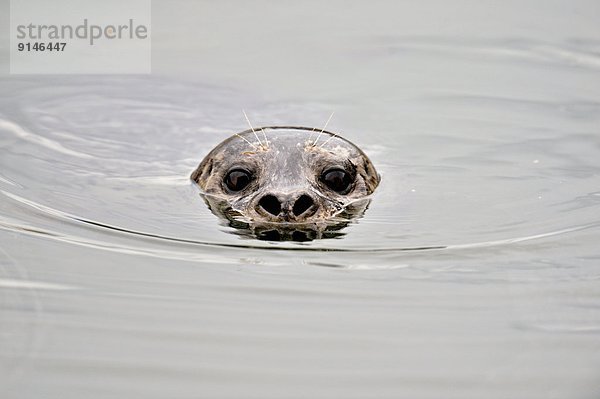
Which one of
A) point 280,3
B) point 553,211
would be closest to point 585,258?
point 553,211

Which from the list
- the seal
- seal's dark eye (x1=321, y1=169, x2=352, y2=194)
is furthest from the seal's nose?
seal's dark eye (x1=321, y1=169, x2=352, y2=194)

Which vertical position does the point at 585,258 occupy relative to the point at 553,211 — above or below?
below

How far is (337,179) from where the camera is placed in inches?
278

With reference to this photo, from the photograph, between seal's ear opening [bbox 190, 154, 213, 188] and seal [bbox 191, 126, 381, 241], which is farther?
seal's ear opening [bbox 190, 154, 213, 188]

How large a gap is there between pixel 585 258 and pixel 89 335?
2671 mm

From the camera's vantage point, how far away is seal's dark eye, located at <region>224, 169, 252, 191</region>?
23.1ft

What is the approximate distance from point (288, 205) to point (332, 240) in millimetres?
380

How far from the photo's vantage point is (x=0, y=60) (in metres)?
10.5

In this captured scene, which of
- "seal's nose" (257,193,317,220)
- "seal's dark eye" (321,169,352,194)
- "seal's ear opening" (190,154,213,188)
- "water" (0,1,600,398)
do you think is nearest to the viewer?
"water" (0,1,600,398)

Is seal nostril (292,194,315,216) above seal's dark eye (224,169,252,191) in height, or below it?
below

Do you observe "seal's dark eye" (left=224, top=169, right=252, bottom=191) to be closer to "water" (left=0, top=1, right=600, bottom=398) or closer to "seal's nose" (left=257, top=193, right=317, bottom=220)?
"water" (left=0, top=1, right=600, bottom=398)

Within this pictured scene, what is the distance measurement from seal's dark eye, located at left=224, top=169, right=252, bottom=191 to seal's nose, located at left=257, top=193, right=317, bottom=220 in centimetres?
57

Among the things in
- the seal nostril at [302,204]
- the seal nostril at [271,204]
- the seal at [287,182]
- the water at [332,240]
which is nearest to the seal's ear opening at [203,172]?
the seal at [287,182]

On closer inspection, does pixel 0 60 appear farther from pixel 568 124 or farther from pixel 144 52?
pixel 568 124
